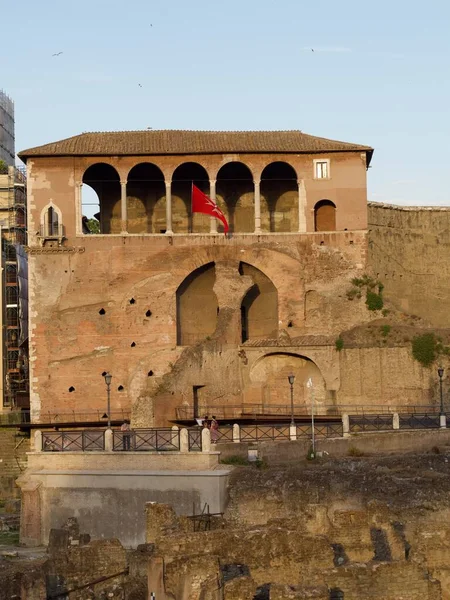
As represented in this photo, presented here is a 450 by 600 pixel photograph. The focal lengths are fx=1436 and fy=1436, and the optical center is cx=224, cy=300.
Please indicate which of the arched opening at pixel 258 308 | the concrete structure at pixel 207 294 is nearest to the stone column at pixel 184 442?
the concrete structure at pixel 207 294

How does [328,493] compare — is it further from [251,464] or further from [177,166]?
[177,166]

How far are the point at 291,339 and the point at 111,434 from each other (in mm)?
16201

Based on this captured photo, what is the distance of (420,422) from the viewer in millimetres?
42625

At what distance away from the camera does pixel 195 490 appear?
33812 mm

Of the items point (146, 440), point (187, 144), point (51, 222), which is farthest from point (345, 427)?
point (51, 222)

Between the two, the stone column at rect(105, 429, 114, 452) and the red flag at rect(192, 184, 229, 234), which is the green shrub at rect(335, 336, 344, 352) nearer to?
the red flag at rect(192, 184, 229, 234)

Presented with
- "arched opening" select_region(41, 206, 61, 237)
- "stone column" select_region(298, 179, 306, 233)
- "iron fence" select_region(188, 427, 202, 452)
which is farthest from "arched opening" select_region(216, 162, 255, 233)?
"iron fence" select_region(188, 427, 202, 452)

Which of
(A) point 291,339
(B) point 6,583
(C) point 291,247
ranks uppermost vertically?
(C) point 291,247

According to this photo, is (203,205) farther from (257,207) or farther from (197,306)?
(197,306)

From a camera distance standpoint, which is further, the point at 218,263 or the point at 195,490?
the point at 218,263

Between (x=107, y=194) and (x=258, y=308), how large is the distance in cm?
759

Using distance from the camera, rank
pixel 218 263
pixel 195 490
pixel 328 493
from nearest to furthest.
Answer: pixel 328 493
pixel 195 490
pixel 218 263

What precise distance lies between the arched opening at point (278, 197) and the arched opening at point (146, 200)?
3.93 m

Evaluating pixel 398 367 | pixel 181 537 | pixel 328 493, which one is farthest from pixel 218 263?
pixel 181 537
